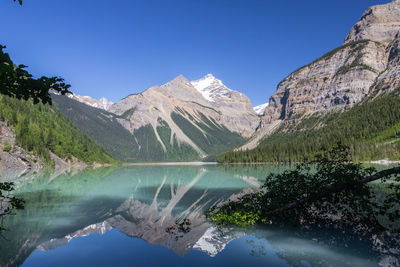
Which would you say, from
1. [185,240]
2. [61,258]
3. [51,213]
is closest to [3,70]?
[61,258]

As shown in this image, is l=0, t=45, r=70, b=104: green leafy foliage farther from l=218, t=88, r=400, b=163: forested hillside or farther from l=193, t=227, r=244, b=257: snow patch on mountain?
l=218, t=88, r=400, b=163: forested hillside

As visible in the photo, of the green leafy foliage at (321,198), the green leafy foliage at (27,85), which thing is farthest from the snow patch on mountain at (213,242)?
the green leafy foliage at (27,85)

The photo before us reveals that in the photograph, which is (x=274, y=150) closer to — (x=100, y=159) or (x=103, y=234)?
(x=100, y=159)

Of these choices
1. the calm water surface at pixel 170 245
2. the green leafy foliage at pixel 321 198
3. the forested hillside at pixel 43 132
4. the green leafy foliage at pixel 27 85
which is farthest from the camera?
the forested hillside at pixel 43 132

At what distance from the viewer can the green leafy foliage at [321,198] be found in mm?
12844

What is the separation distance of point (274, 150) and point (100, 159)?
396 ft

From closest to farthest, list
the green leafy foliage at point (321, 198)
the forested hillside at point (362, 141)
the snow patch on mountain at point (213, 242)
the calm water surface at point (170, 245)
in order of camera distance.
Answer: the calm water surface at point (170, 245)
the green leafy foliage at point (321, 198)
the snow patch on mountain at point (213, 242)
the forested hillside at point (362, 141)

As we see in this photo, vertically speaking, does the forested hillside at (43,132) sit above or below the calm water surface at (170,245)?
above

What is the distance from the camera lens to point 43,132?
12531 centimetres

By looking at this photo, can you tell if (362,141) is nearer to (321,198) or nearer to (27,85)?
(321,198)

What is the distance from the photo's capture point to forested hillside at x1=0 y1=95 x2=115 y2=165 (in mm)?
106188

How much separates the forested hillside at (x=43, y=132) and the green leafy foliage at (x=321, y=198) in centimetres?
11163

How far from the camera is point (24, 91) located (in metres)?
7.24

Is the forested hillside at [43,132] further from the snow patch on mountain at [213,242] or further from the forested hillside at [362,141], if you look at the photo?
the snow patch on mountain at [213,242]
